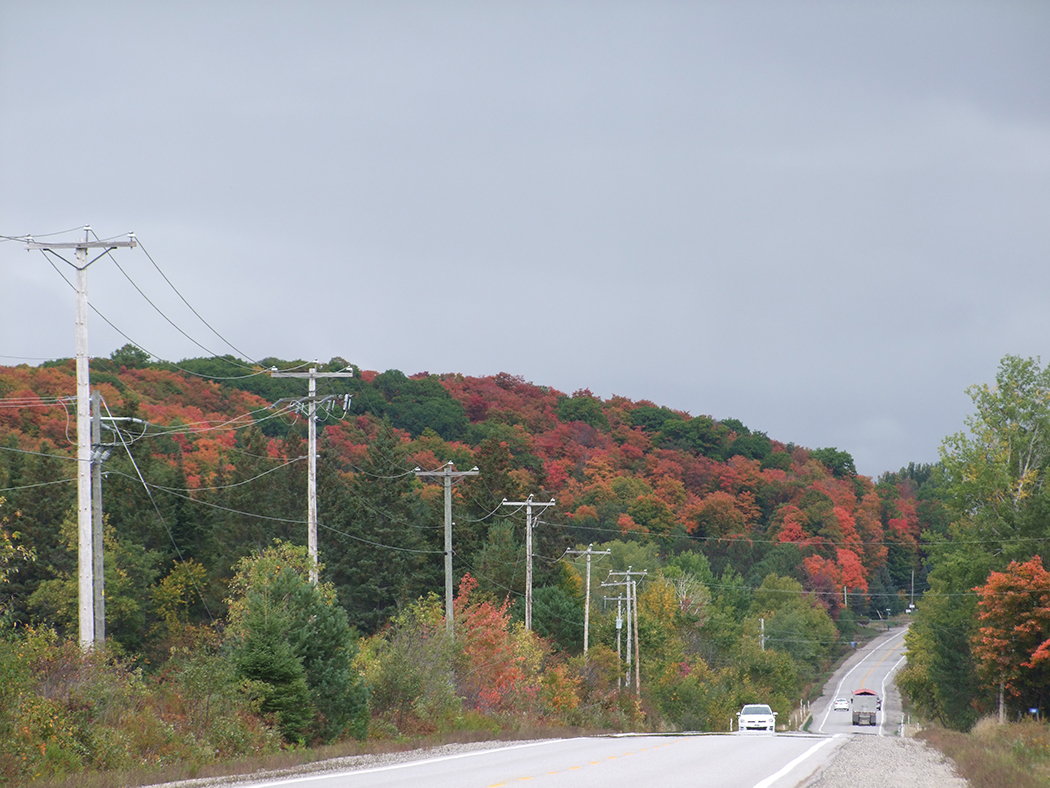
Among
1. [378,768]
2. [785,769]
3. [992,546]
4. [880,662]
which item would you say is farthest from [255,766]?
[880,662]

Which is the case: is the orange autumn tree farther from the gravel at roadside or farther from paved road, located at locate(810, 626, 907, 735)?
paved road, located at locate(810, 626, 907, 735)

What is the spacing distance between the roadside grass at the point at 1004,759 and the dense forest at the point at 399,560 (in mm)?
12013

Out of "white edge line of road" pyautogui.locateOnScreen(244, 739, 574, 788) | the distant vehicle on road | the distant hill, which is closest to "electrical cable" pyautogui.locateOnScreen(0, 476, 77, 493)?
the distant hill

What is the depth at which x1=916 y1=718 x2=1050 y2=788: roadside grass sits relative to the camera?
51.6 ft

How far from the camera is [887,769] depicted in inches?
733

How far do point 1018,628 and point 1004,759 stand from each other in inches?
1028

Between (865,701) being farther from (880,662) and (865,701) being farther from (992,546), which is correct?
(992,546)

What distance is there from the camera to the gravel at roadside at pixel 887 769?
15742 millimetres

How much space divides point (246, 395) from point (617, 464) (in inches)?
1942

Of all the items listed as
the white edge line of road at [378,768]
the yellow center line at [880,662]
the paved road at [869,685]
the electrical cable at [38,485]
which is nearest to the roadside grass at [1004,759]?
the white edge line of road at [378,768]

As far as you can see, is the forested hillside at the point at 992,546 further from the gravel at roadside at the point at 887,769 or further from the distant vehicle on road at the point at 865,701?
the distant vehicle on road at the point at 865,701

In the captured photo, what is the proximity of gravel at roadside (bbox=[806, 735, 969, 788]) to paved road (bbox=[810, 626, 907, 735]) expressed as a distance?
55252 mm

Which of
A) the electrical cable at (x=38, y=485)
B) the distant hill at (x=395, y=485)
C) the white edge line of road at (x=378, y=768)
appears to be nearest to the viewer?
the white edge line of road at (x=378, y=768)

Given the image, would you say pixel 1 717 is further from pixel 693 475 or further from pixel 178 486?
pixel 693 475
